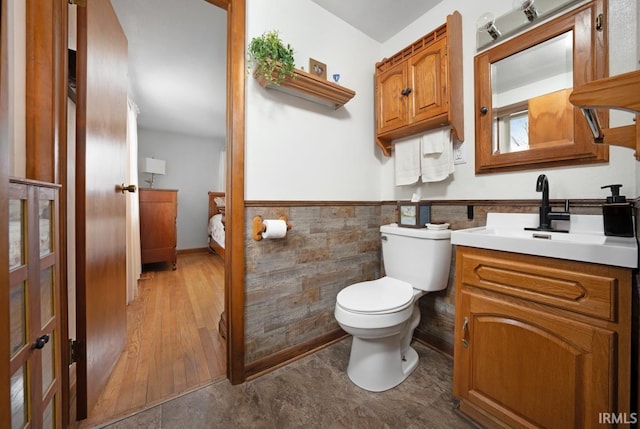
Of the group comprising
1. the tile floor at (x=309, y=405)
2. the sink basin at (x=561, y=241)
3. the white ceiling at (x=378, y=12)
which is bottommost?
the tile floor at (x=309, y=405)

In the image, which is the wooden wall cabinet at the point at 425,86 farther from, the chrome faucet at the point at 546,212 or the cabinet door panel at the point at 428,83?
the chrome faucet at the point at 546,212

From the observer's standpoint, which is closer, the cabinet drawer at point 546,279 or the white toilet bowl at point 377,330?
the cabinet drawer at point 546,279

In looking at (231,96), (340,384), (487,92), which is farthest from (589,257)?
(231,96)

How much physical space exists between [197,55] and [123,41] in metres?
0.84

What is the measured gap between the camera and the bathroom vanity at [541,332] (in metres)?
0.73

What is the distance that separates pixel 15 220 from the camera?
622mm

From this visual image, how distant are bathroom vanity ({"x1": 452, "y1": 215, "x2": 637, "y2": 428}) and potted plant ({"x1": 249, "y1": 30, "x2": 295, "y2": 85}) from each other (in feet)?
3.93

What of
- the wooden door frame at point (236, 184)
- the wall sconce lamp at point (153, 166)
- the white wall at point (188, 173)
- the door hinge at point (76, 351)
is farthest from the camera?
the white wall at point (188, 173)

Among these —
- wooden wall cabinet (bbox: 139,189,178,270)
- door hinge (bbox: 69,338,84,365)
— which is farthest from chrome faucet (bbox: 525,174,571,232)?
wooden wall cabinet (bbox: 139,189,178,270)

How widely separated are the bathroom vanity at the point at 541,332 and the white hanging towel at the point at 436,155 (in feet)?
2.03

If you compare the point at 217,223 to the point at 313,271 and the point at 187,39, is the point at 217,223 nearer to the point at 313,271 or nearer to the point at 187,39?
the point at 187,39

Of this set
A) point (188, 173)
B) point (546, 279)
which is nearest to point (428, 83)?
point (546, 279)

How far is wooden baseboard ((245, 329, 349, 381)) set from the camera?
1.34 metres

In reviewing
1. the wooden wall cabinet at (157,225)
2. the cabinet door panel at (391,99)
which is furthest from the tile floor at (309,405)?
the wooden wall cabinet at (157,225)
